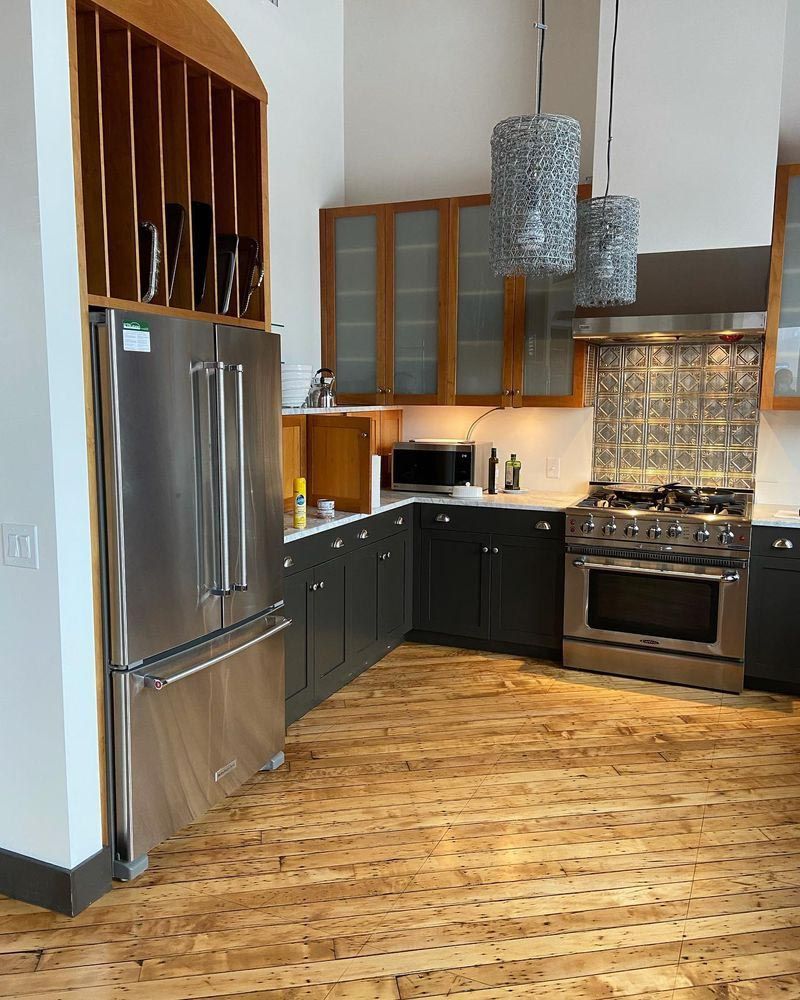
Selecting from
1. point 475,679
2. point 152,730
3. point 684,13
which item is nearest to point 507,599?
point 475,679

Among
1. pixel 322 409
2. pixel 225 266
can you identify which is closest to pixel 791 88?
pixel 322 409

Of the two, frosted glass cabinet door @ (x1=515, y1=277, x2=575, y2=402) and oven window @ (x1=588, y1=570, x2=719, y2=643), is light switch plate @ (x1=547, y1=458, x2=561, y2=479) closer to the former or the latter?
frosted glass cabinet door @ (x1=515, y1=277, x2=575, y2=402)

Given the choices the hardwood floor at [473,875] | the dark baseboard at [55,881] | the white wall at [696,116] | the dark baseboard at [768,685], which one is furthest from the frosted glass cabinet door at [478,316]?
the dark baseboard at [55,881]

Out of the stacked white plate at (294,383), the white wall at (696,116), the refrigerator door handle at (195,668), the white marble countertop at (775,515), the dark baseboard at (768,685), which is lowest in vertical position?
the dark baseboard at (768,685)

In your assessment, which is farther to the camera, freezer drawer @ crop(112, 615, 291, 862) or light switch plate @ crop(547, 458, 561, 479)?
light switch plate @ crop(547, 458, 561, 479)

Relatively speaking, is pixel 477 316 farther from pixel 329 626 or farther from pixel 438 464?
pixel 329 626

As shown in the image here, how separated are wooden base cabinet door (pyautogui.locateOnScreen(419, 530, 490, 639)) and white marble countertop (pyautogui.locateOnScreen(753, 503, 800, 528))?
1.46 metres

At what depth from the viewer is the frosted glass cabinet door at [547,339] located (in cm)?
469

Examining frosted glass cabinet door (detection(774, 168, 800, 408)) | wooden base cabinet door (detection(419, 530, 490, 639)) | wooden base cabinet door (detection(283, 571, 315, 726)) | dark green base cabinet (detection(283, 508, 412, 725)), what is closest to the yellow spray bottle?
dark green base cabinet (detection(283, 508, 412, 725))

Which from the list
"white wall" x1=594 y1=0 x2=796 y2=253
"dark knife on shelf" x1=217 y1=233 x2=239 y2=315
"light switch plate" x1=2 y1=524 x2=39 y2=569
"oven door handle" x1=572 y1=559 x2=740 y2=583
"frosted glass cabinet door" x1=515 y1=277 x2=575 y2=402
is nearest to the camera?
"light switch plate" x1=2 y1=524 x2=39 y2=569

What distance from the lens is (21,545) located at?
2.42 m

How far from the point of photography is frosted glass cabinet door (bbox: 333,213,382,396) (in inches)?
202

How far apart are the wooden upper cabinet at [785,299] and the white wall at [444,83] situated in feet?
3.64

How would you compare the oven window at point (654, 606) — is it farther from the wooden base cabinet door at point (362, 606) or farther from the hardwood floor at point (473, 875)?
the wooden base cabinet door at point (362, 606)
